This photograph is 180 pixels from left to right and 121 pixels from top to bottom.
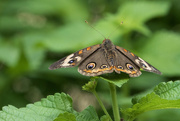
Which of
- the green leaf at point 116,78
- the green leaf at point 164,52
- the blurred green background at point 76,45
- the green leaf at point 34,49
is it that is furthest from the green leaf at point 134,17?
the green leaf at point 116,78

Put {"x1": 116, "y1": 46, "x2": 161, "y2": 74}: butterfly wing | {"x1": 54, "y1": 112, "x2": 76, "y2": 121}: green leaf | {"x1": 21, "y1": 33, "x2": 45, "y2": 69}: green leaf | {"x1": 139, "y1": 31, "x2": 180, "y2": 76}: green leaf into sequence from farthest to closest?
{"x1": 21, "y1": 33, "x2": 45, "y2": 69}: green leaf < {"x1": 139, "y1": 31, "x2": 180, "y2": 76}: green leaf < {"x1": 116, "y1": 46, "x2": 161, "y2": 74}: butterfly wing < {"x1": 54, "y1": 112, "x2": 76, "y2": 121}: green leaf

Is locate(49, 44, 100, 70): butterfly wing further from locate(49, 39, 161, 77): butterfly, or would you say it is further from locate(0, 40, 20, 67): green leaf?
locate(0, 40, 20, 67): green leaf

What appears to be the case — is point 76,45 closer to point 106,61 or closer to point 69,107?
point 106,61

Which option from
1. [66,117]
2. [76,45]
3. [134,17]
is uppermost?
[134,17]

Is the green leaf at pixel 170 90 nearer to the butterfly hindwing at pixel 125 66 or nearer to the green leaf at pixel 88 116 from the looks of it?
the butterfly hindwing at pixel 125 66

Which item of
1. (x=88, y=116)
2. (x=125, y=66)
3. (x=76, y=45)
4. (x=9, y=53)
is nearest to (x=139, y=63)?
(x=125, y=66)

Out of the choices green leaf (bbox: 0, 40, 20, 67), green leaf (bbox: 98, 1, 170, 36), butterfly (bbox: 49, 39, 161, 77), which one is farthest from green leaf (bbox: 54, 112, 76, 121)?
green leaf (bbox: 0, 40, 20, 67)
